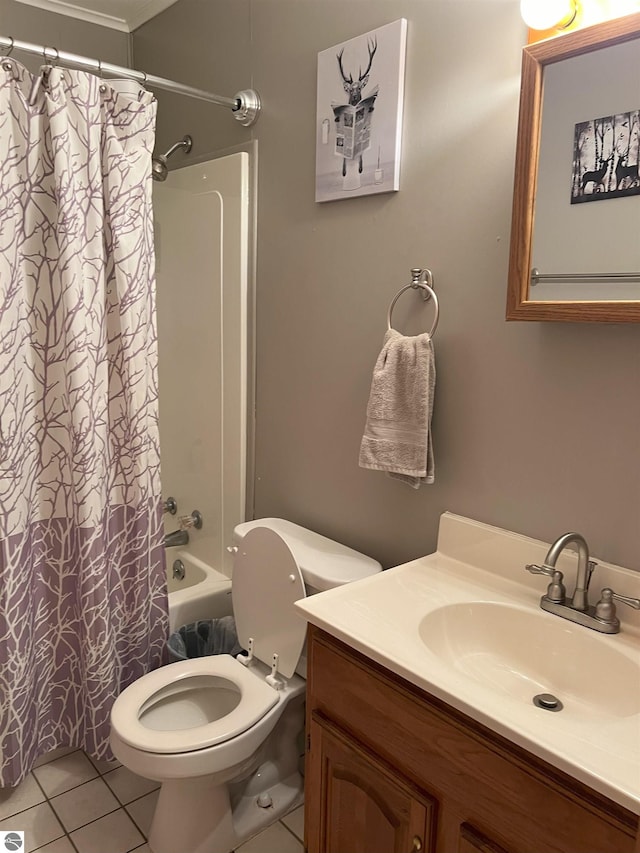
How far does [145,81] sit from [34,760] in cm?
202

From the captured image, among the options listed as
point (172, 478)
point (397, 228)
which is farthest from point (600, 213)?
point (172, 478)

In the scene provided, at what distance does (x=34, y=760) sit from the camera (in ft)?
6.70

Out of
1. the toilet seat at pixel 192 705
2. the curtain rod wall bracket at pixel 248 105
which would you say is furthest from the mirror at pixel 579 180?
the toilet seat at pixel 192 705

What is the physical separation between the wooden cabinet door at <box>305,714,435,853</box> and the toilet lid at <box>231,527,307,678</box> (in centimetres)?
36

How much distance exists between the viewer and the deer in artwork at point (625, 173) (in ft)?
4.01

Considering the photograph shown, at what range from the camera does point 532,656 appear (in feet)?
4.53

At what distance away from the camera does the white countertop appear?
3.25ft

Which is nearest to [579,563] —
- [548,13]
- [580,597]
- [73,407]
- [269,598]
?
[580,597]

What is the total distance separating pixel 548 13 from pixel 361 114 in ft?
1.89

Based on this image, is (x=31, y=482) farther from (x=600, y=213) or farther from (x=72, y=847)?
(x=600, y=213)

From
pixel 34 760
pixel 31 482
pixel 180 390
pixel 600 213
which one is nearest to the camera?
pixel 600 213

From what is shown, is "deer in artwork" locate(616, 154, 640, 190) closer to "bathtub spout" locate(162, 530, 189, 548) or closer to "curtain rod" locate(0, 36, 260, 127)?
"curtain rod" locate(0, 36, 260, 127)

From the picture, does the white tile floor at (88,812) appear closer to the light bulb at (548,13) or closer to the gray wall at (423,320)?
the gray wall at (423,320)

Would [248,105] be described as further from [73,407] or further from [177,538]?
[177,538]
